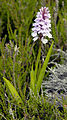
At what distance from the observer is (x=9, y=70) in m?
1.52

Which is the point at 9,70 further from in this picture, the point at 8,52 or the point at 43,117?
the point at 43,117

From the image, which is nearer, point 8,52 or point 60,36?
point 8,52

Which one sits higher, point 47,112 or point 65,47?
point 65,47

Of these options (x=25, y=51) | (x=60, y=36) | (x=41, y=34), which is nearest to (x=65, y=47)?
(x=60, y=36)

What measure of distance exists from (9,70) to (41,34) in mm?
476

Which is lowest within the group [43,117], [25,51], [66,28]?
[43,117]

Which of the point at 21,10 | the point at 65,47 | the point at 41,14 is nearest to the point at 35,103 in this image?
the point at 41,14

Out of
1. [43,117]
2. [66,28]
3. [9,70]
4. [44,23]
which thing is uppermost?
[44,23]

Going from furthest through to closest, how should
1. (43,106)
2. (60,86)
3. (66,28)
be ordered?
(66,28) < (60,86) < (43,106)

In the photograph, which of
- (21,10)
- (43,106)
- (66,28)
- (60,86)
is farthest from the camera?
(21,10)

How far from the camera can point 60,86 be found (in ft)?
4.84

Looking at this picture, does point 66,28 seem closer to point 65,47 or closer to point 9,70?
point 65,47

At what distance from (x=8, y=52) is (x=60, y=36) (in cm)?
66

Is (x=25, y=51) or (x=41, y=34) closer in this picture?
(x=41, y=34)
